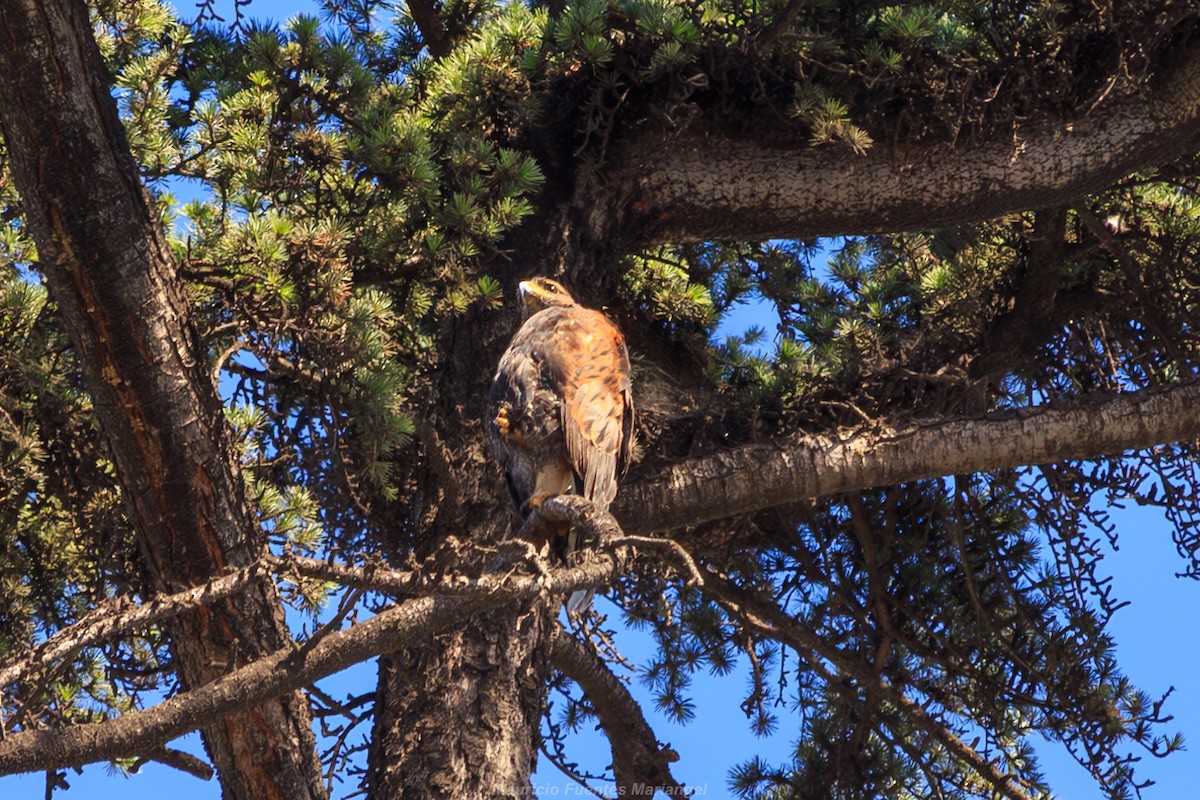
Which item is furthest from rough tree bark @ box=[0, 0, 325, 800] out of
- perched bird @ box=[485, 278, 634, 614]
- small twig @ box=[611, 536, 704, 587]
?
small twig @ box=[611, 536, 704, 587]

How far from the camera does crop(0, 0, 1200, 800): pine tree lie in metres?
3.85

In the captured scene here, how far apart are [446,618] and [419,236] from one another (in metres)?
1.92

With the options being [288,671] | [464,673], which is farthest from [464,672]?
[288,671]

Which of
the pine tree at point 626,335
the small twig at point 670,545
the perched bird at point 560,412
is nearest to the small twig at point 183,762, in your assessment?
the pine tree at point 626,335

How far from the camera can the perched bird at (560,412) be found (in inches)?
162

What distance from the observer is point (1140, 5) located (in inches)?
194

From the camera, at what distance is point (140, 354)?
3.74 m

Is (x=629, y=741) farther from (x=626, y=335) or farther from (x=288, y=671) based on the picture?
(x=288, y=671)

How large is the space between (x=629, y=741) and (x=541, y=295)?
194 cm

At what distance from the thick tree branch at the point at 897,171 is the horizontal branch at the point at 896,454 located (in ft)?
2.65

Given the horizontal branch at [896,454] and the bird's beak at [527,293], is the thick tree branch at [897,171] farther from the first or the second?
the horizontal branch at [896,454]

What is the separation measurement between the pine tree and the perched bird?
0.27 metres

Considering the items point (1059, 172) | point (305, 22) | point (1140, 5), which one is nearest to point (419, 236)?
point (305, 22)

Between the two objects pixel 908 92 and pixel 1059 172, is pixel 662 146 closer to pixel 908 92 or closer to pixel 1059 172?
pixel 908 92
